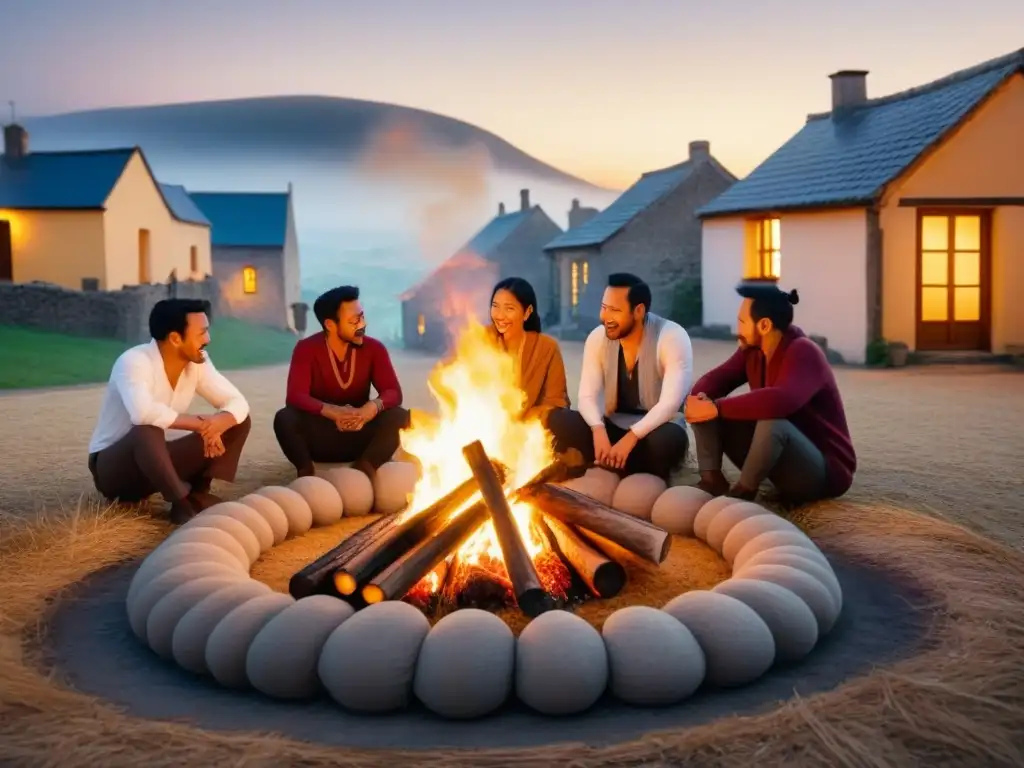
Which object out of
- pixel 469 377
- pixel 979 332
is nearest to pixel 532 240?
pixel 979 332

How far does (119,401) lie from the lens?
21.0ft

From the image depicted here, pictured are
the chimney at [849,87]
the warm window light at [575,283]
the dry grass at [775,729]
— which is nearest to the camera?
the dry grass at [775,729]

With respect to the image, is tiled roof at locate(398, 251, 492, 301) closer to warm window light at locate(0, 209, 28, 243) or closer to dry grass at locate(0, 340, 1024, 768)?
warm window light at locate(0, 209, 28, 243)

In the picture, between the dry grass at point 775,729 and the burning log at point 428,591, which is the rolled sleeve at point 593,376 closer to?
the burning log at point 428,591

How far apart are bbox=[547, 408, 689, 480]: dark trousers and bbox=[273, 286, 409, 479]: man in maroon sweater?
1128 mm

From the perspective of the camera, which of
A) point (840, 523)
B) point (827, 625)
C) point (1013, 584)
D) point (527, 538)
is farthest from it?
point (840, 523)

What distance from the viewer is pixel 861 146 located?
19891 millimetres

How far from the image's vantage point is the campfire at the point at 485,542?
A: 4.69 m

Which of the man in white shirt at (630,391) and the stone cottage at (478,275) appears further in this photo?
the stone cottage at (478,275)

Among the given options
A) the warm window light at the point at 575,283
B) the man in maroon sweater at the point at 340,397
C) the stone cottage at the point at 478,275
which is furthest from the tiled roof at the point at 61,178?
the man in maroon sweater at the point at 340,397

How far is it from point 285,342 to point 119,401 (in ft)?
79.3

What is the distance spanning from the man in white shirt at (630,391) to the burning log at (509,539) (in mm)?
1473

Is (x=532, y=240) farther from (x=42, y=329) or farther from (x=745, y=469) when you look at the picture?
(x=745, y=469)

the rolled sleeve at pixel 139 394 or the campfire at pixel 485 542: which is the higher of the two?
the rolled sleeve at pixel 139 394
